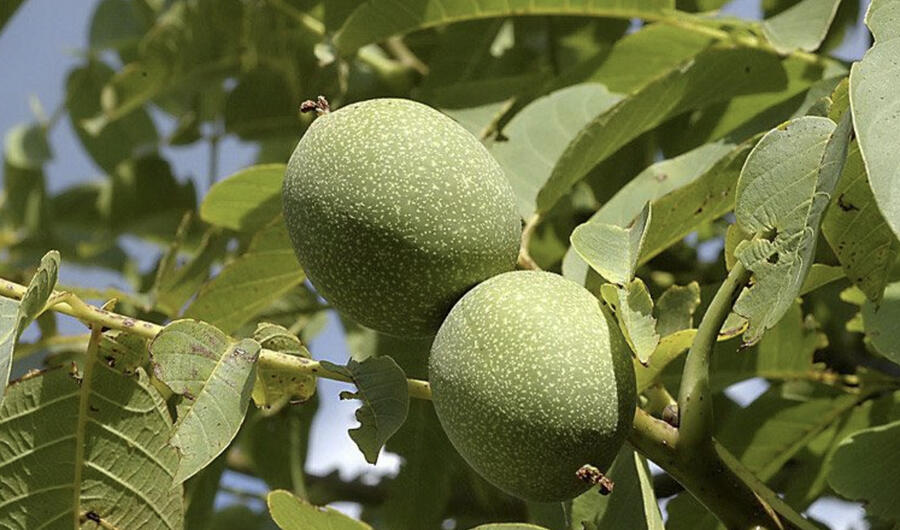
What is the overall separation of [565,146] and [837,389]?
1.82 ft

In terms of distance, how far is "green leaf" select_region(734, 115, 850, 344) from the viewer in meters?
1.01

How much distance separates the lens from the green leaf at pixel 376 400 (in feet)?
3.75

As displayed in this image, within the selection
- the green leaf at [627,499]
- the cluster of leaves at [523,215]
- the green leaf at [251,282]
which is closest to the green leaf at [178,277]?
the cluster of leaves at [523,215]

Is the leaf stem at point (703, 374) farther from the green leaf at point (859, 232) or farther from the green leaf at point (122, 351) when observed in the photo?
the green leaf at point (122, 351)

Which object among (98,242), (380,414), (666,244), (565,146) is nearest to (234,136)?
(98,242)

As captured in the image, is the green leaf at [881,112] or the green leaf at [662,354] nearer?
the green leaf at [881,112]

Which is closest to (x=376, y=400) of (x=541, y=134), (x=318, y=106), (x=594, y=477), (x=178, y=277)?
(x=594, y=477)

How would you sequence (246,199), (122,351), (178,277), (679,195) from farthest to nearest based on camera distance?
(178,277) → (246,199) → (679,195) → (122,351)

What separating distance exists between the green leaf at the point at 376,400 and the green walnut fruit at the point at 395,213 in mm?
56

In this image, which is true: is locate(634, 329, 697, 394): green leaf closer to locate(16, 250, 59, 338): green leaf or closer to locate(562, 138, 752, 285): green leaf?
locate(562, 138, 752, 285): green leaf

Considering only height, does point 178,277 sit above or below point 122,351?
below

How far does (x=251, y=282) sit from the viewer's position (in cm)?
160

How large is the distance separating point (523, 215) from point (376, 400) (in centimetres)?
53

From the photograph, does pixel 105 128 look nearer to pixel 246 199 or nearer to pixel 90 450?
pixel 246 199
